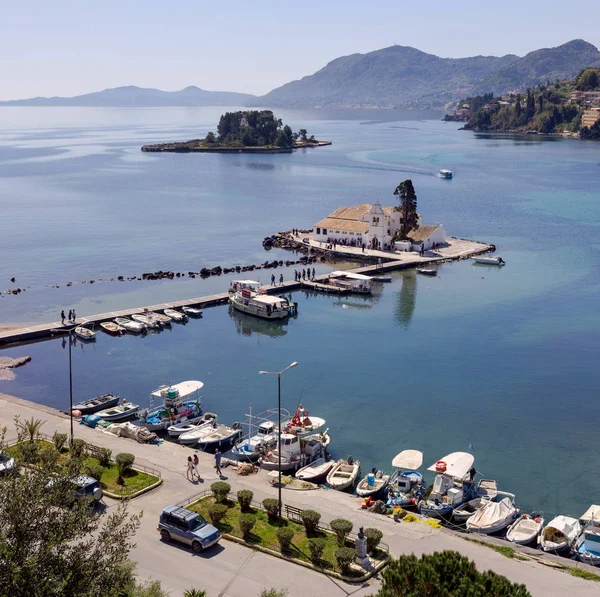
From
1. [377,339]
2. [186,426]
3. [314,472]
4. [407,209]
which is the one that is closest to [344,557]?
[314,472]

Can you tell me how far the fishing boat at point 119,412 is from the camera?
4331 centimetres

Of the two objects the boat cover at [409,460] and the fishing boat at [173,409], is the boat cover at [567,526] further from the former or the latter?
the fishing boat at [173,409]

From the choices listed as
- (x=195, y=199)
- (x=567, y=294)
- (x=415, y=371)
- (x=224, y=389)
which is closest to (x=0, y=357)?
(x=224, y=389)

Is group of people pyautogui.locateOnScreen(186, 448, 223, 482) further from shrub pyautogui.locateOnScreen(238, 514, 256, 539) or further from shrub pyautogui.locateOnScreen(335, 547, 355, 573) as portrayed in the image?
shrub pyautogui.locateOnScreen(335, 547, 355, 573)

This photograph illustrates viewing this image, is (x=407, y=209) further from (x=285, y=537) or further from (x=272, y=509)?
(x=285, y=537)

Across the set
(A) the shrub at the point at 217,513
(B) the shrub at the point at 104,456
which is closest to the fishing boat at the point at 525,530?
(A) the shrub at the point at 217,513

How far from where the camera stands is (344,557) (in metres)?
25.1

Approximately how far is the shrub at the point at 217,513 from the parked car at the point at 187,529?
0.70m

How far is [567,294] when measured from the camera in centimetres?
7306

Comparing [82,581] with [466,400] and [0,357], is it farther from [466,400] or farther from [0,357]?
[0,357]

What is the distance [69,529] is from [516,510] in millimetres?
22056

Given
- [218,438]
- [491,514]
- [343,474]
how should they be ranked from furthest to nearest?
[218,438] < [343,474] < [491,514]

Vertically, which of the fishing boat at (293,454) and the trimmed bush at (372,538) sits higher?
the trimmed bush at (372,538)

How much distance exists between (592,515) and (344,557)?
44.4 feet
